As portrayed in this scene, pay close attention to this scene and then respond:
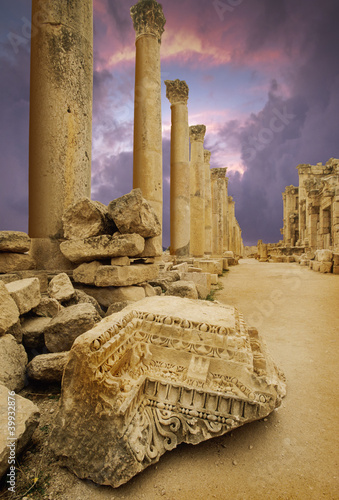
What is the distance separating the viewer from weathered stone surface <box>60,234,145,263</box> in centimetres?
427

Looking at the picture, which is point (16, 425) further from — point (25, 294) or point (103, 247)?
point (103, 247)

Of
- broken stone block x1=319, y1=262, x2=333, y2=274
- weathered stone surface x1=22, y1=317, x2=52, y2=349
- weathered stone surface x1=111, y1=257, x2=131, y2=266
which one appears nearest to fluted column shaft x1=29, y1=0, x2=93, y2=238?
weathered stone surface x1=111, y1=257, x2=131, y2=266

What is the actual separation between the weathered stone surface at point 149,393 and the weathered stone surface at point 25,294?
105 centimetres

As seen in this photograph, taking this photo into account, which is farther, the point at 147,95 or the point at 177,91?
the point at 177,91

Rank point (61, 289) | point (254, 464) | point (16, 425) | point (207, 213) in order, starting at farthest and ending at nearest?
point (207, 213) < point (61, 289) < point (254, 464) < point (16, 425)

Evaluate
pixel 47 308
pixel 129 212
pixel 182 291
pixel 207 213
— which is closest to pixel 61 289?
pixel 47 308

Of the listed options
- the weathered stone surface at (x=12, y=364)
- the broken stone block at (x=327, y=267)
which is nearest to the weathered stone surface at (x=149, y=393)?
the weathered stone surface at (x=12, y=364)

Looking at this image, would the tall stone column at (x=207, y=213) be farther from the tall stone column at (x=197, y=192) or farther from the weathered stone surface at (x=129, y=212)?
the weathered stone surface at (x=129, y=212)

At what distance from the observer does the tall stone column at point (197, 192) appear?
15195 millimetres

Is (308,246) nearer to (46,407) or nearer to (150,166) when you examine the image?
(150,166)

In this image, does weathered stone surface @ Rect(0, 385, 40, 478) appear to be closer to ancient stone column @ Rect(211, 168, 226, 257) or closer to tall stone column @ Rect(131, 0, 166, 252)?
tall stone column @ Rect(131, 0, 166, 252)

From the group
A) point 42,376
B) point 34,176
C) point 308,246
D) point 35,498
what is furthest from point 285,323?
point 308,246

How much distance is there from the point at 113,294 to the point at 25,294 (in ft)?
5.23

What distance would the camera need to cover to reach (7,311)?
98.4 inches
